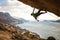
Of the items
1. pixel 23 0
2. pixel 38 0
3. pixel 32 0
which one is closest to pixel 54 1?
pixel 38 0

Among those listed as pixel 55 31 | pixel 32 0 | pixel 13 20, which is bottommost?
pixel 55 31

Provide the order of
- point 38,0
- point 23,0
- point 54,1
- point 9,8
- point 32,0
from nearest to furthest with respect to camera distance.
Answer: point 54,1
point 38,0
point 32,0
point 23,0
point 9,8

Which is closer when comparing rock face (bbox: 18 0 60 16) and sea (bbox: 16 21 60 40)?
rock face (bbox: 18 0 60 16)

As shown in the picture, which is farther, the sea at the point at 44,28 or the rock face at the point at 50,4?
the sea at the point at 44,28

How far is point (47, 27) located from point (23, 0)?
2976cm

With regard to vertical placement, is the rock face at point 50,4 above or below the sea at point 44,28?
above

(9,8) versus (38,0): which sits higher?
(38,0)

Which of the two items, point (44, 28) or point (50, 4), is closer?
point (50, 4)

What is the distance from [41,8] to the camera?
21.5ft

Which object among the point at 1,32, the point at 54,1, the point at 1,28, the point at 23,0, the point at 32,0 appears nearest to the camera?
the point at 54,1

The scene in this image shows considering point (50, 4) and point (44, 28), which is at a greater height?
point (50, 4)

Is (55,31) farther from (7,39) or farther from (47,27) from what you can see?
(7,39)

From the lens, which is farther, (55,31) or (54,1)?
(55,31)

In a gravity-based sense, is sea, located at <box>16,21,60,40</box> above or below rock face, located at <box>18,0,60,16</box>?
below
